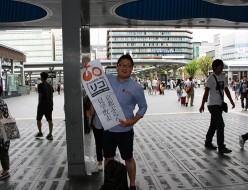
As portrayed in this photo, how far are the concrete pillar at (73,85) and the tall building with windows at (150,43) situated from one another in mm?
126933

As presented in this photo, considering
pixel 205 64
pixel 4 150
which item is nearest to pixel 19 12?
pixel 4 150

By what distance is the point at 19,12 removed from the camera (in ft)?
31.5

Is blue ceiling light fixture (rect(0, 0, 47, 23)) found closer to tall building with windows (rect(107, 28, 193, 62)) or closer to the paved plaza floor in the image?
the paved plaza floor

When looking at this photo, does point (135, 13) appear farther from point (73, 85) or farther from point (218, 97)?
point (73, 85)

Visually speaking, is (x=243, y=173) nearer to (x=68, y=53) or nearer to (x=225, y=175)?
(x=225, y=175)

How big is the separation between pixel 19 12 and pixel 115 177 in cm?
771

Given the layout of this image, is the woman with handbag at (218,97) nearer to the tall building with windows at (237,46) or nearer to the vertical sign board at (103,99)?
the vertical sign board at (103,99)

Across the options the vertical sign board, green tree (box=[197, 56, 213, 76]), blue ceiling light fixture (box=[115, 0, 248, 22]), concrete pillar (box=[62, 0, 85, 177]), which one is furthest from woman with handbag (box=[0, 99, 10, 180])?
green tree (box=[197, 56, 213, 76])

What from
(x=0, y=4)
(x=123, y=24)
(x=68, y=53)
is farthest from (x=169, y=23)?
(x=68, y=53)

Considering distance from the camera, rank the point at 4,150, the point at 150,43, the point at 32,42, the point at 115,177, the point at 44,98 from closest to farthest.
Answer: the point at 115,177
the point at 4,150
the point at 44,98
the point at 32,42
the point at 150,43

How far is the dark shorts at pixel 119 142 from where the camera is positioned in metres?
3.91

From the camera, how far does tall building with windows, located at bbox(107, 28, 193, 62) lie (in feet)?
447

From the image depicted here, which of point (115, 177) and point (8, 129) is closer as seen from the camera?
point (115, 177)

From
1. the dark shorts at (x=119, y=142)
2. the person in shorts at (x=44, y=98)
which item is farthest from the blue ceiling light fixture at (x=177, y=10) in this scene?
the dark shorts at (x=119, y=142)
